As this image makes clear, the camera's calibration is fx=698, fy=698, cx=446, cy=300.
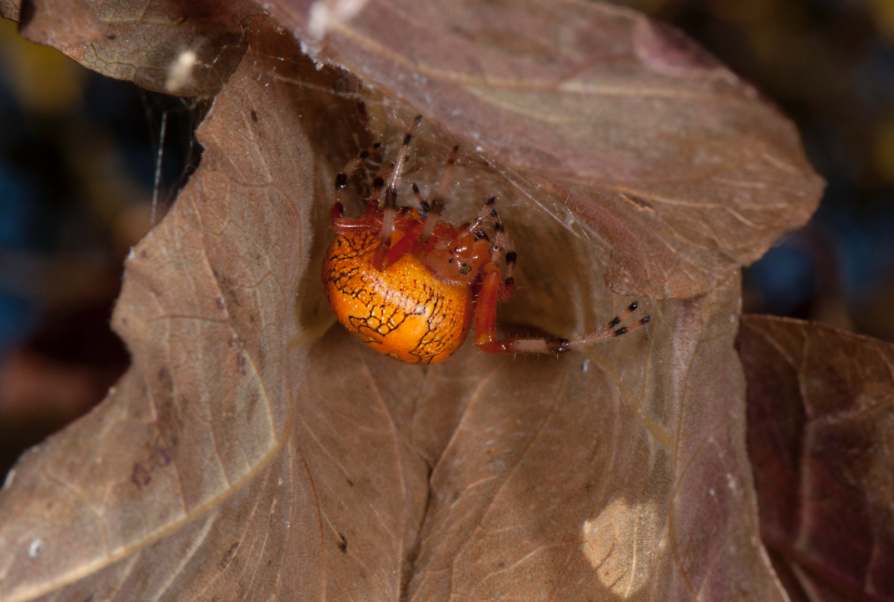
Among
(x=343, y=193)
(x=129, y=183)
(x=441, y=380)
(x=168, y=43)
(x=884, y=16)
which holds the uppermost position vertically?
(x=884, y=16)

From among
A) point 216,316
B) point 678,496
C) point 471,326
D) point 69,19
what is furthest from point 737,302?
point 69,19

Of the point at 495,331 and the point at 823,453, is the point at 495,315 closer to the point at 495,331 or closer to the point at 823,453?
the point at 495,331

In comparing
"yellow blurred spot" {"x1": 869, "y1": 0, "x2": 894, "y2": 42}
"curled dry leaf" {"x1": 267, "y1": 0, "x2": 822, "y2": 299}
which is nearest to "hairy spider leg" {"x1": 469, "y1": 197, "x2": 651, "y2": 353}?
"curled dry leaf" {"x1": 267, "y1": 0, "x2": 822, "y2": 299}

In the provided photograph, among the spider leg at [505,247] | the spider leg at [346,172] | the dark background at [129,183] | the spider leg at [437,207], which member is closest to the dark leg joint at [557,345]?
the spider leg at [505,247]

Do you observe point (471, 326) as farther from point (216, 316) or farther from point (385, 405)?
point (216, 316)

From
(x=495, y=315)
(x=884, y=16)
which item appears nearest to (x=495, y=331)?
(x=495, y=315)
